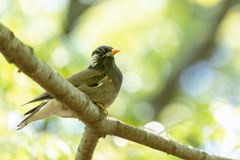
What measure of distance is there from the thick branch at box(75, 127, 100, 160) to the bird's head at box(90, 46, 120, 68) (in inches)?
66.9

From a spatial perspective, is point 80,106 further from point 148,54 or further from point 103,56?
point 148,54

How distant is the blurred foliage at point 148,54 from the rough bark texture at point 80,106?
1470 mm

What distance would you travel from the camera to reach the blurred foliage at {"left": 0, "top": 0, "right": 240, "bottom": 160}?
583 cm

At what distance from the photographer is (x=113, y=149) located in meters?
5.39

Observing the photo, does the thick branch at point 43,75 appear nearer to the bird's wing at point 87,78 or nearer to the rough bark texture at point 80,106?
the rough bark texture at point 80,106

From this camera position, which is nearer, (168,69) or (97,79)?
(97,79)

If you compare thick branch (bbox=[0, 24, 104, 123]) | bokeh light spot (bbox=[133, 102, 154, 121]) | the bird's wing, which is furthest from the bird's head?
bokeh light spot (bbox=[133, 102, 154, 121])

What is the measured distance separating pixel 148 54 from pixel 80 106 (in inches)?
242

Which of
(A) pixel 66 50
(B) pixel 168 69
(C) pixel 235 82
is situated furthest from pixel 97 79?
(C) pixel 235 82

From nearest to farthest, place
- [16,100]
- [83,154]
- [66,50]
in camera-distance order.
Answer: [83,154]
[16,100]
[66,50]

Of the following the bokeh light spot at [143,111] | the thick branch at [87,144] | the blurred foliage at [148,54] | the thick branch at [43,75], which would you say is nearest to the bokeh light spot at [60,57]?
the blurred foliage at [148,54]

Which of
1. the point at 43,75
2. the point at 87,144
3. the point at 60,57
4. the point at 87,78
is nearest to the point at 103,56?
the point at 87,78

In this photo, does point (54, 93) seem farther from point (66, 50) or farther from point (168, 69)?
point (168, 69)

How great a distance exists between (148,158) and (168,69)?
5.01 m
